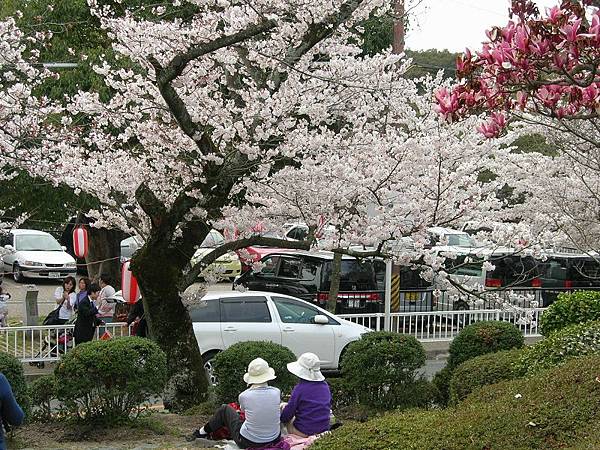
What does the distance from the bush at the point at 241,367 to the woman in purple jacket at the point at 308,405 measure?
1.64 metres

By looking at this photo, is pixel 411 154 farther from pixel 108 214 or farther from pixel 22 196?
pixel 22 196

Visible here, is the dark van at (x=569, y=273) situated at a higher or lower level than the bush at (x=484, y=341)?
higher

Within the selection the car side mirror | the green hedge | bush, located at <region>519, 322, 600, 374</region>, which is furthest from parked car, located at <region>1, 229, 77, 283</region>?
bush, located at <region>519, 322, 600, 374</region>

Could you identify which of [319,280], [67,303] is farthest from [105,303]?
[319,280]

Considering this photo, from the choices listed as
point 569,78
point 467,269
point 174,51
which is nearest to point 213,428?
point 174,51

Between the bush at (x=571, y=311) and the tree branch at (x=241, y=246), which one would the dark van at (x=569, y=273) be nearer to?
the bush at (x=571, y=311)

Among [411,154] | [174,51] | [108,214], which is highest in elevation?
[174,51]

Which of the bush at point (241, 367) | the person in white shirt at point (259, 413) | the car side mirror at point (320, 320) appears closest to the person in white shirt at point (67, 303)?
the car side mirror at point (320, 320)

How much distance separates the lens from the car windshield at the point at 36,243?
27.3 meters

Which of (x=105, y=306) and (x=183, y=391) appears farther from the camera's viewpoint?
(x=105, y=306)

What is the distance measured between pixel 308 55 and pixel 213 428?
4806 millimetres

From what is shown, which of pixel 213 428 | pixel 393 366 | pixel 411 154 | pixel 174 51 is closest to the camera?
pixel 213 428

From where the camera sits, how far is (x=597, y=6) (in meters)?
5.57

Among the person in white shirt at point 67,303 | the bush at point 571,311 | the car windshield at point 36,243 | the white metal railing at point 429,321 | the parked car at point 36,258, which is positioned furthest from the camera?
the car windshield at point 36,243
